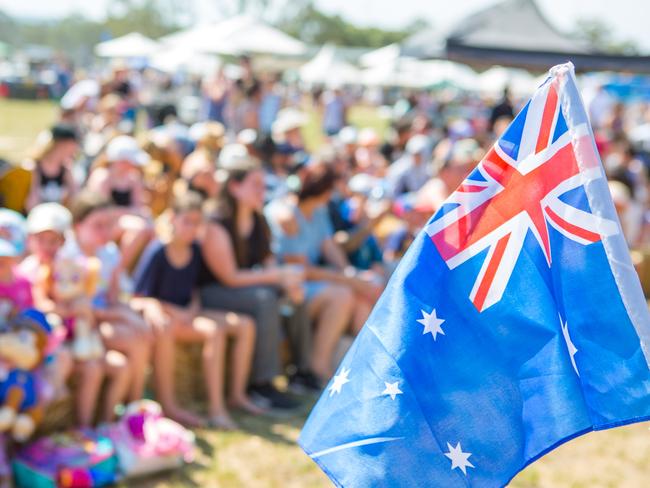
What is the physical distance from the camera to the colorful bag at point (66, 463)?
391 cm

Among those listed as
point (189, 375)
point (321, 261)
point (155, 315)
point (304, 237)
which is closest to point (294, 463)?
point (189, 375)

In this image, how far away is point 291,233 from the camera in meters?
6.06

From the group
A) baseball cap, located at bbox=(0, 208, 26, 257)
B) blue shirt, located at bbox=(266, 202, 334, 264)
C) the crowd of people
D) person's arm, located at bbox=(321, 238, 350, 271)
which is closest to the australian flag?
baseball cap, located at bbox=(0, 208, 26, 257)

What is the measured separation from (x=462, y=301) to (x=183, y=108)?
23437 mm

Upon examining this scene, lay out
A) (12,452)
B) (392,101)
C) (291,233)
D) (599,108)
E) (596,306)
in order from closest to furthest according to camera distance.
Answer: (596,306), (12,452), (291,233), (599,108), (392,101)

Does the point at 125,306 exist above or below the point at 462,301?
below

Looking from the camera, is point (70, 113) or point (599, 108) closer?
point (70, 113)

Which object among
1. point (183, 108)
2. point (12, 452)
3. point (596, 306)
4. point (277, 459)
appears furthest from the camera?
point (183, 108)

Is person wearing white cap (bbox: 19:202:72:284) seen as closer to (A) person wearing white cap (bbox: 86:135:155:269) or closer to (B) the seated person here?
(A) person wearing white cap (bbox: 86:135:155:269)

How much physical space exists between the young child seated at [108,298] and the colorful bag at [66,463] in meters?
0.56

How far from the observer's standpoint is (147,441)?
4.25m

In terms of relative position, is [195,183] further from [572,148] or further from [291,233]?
[572,148]

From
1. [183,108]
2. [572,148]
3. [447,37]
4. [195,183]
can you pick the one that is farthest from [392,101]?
[572,148]

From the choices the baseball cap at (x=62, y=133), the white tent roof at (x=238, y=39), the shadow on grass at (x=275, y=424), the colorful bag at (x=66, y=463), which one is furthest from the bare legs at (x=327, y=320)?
the white tent roof at (x=238, y=39)
